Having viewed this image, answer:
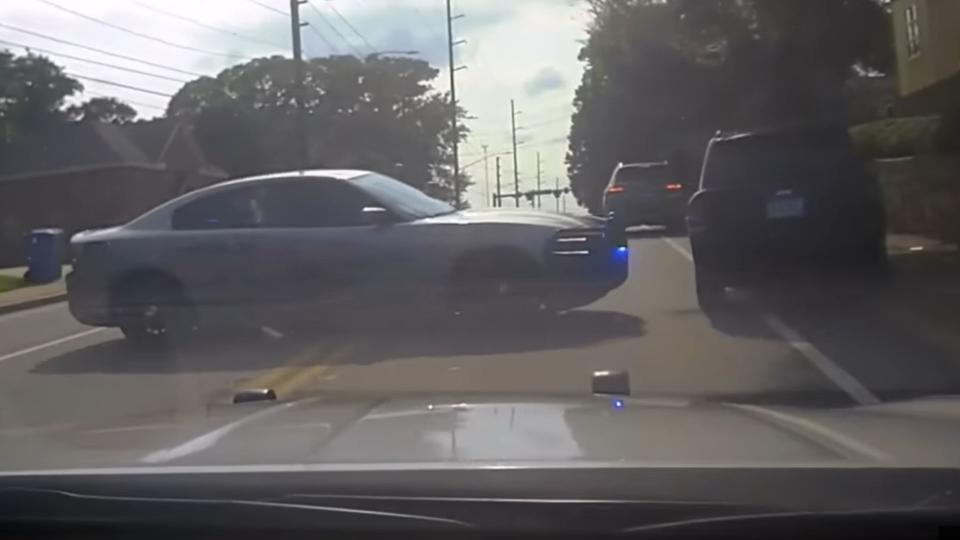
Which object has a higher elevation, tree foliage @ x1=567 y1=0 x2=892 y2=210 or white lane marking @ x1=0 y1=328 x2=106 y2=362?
tree foliage @ x1=567 y1=0 x2=892 y2=210

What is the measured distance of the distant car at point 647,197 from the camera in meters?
31.3

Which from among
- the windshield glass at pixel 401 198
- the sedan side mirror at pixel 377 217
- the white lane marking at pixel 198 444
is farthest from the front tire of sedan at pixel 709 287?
the white lane marking at pixel 198 444

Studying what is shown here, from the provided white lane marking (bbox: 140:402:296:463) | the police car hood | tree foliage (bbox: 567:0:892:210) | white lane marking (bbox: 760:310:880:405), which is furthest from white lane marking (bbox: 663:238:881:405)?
tree foliage (bbox: 567:0:892:210)

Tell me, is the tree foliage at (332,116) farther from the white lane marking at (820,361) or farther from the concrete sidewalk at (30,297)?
the white lane marking at (820,361)

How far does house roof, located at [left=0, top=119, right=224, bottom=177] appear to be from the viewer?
51625mm

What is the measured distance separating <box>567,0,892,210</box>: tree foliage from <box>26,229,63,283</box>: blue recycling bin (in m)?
13.4

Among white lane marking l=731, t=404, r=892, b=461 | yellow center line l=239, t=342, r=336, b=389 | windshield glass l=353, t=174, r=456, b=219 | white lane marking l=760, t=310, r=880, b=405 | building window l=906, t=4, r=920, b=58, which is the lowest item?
white lane marking l=760, t=310, r=880, b=405

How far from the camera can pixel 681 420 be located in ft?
14.5

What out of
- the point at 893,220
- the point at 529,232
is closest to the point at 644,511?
the point at 529,232

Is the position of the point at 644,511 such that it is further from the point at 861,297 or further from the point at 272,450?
the point at 861,297

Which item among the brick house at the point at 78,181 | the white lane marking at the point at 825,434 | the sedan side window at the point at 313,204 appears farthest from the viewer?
the brick house at the point at 78,181

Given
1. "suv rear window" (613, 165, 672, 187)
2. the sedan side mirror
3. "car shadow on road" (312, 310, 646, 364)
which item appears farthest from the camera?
"suv rear window" (613, 165, 672, 187)

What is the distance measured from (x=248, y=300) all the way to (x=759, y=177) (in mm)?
5183

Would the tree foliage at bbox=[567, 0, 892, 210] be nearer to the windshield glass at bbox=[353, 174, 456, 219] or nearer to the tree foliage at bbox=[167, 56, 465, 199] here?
the windshield glass at bbox=[353, 174, 456, 219]
